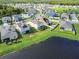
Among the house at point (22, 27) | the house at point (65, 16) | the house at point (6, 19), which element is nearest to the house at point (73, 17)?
the house at point (65, 16)

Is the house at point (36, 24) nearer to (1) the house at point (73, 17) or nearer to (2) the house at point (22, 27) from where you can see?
(2) the house at point (22, 27)

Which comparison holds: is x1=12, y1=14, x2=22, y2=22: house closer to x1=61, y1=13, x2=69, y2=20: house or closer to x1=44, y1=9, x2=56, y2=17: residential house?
x1=44, y1=9, x2=56, y2=17: residential house

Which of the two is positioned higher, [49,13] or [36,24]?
[49,13]

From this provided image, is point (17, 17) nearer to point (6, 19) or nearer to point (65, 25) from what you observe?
point (6, 19)

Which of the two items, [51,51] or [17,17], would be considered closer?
[51,51]

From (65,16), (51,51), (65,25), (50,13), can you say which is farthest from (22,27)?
(50,13)

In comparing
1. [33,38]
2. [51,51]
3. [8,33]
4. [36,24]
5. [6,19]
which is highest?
[6,19]

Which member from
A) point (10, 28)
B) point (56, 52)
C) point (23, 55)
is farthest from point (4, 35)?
point (56, 52)

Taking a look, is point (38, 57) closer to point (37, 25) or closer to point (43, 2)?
point (37, 25)
